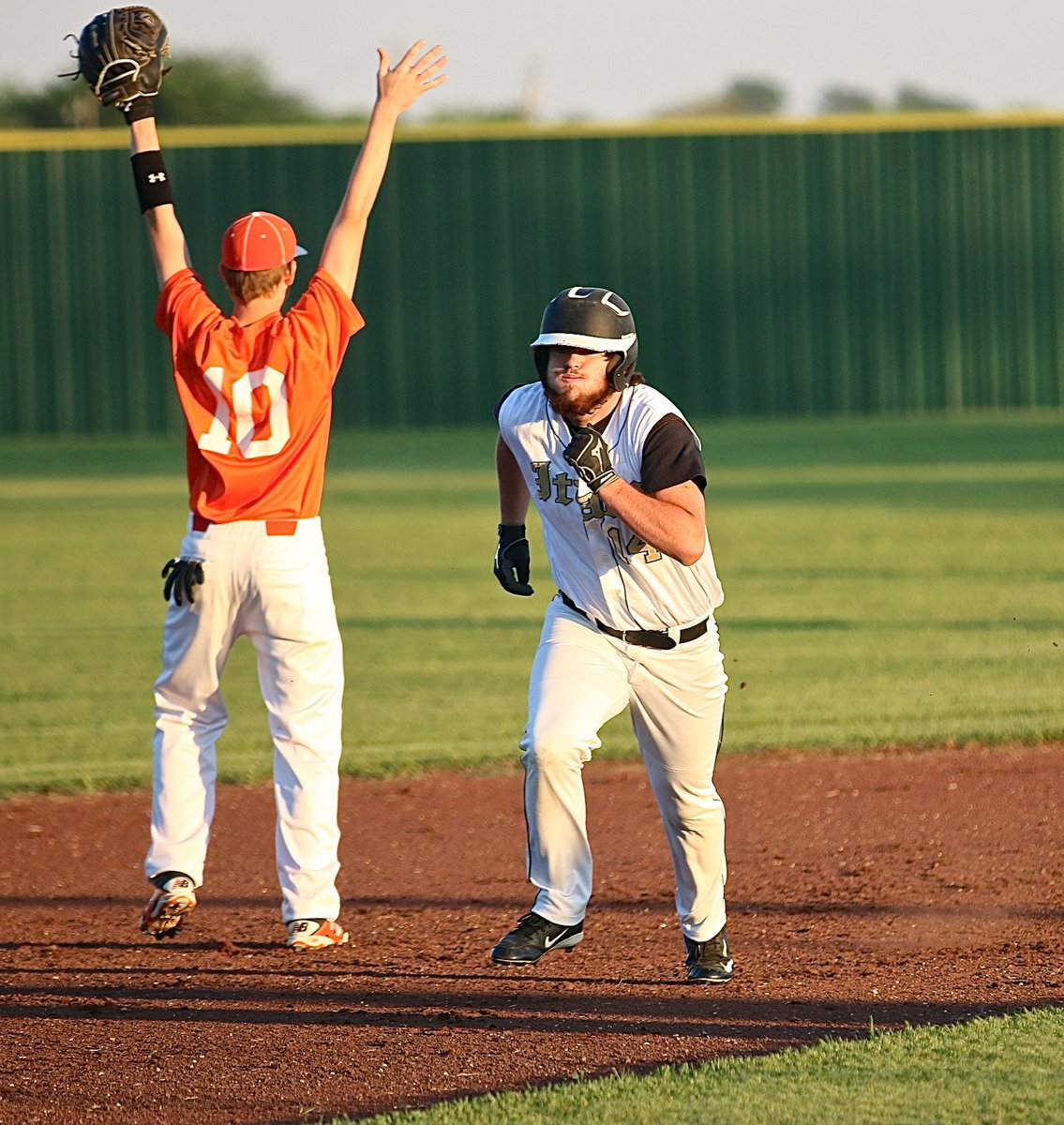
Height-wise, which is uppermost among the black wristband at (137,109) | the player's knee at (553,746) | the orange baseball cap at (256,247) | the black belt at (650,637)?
the black wristband at (137,109)

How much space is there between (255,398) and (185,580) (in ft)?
1.78

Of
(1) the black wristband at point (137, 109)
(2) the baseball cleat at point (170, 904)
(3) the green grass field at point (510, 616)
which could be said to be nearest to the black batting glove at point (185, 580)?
(2) the baseball cleat at point (170, 904)

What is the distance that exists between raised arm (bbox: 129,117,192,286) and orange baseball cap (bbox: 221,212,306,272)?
0.19 meters

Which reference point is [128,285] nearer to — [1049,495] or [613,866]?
[1049,495]

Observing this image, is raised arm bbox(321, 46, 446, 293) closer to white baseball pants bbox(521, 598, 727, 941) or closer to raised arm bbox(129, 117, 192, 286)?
raised arm bbox(129, 117, 192, 286)

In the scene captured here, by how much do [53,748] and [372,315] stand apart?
23673 millimetres

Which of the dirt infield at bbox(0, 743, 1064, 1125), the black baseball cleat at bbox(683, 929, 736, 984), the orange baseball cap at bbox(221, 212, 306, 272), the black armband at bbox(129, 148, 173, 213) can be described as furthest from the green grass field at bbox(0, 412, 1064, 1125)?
the black armband at bbox(129, 148, 173, 213)

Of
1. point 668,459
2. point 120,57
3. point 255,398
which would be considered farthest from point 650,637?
point 120,57

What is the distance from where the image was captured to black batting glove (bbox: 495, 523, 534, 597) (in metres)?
4.98

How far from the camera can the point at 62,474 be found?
2509 centimetres

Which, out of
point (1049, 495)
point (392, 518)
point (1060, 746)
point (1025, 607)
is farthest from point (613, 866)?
point (1049, 495)

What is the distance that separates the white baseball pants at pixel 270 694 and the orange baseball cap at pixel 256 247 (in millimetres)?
723

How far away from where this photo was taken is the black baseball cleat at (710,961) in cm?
452

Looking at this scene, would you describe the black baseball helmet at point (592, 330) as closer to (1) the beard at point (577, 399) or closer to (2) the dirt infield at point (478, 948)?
(1) the beard at point (577, 399)
